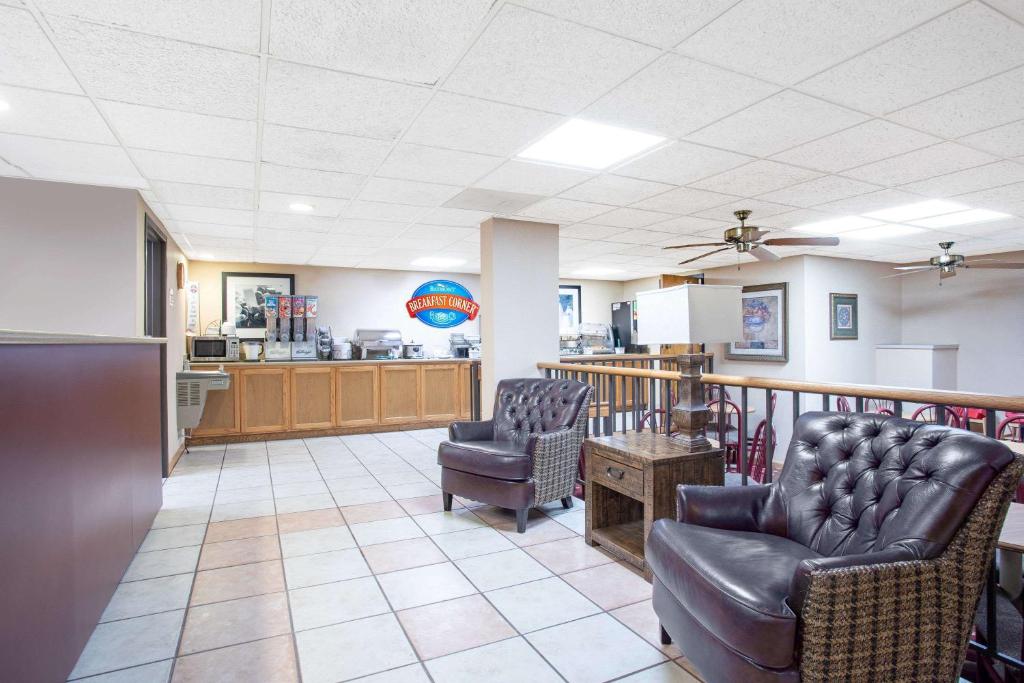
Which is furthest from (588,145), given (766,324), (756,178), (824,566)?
(766,324)

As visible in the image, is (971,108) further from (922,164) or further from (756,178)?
(756,178)

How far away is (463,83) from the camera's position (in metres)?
2.44

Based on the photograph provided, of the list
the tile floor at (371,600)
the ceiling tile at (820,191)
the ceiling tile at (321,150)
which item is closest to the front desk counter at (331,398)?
the tile floor at (371,600)

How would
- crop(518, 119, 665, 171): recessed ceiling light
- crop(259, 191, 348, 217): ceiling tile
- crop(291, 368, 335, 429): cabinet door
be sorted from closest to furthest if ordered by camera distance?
crop(518, 119, 665, 171): recessed ceiling light, crop(259, 191, 348, 217): ceiling tile, crop(291, 368, 335, 429): cabinet door

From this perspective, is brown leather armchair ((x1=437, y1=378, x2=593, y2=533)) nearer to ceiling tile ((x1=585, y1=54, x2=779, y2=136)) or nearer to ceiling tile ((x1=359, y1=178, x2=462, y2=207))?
ceiling tile ((x1=359, y1=178, x2=462, y2=207))

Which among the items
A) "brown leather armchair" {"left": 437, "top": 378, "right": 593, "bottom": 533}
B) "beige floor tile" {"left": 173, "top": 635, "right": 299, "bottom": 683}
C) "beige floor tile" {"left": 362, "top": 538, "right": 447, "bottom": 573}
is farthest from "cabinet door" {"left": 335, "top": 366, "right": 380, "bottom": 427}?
"beige floor tile" {"left": 173, "top": 635, "right": 299, "bottom": 683}

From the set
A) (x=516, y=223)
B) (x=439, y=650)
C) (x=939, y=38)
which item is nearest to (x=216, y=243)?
(x=516, y=223)

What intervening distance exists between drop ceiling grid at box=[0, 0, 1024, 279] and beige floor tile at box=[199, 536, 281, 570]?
2.42m

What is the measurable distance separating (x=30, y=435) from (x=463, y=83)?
83.1 inches

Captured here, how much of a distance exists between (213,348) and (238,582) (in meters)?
4.58

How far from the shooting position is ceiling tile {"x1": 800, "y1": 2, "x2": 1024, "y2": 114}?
6.56 ft

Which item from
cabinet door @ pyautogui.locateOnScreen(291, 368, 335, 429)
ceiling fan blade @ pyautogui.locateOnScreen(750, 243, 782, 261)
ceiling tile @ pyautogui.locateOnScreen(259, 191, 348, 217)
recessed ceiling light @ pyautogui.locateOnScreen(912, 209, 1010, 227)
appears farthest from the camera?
cabinet door @ pyautogui.locateOnScreen(291, 368, 335, 429)

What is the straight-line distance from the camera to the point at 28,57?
2158 millimetres

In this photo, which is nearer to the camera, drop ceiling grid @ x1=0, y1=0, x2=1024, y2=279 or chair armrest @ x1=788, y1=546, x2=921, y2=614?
chair armrest @ x1=788, y1=546, x2=921, y2=614
